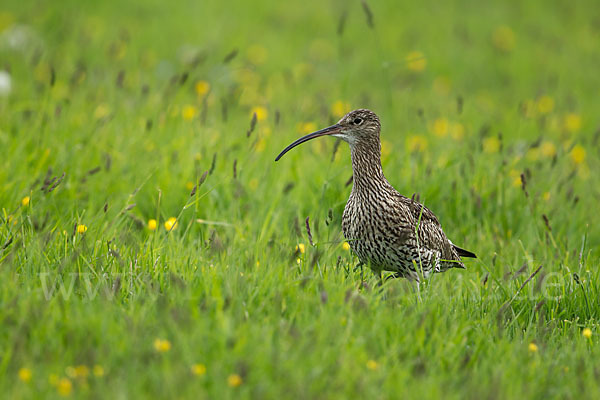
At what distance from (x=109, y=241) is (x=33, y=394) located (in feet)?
5.34

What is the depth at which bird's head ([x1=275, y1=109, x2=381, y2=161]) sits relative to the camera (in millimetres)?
5305

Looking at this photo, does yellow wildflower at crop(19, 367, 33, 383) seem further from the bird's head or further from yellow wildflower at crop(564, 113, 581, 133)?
yellow wildflower at crop(564, 113, 581, 133)

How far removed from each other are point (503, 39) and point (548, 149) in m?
5.06

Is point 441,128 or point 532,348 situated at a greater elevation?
point 532,348

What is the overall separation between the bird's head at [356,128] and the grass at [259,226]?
0.55 meters

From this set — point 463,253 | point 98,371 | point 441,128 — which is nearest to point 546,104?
point 441,128

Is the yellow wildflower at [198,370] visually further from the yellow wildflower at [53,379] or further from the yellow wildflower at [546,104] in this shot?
the yellow wildflower at [546,104]

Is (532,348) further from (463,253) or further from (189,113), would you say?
(189,113)

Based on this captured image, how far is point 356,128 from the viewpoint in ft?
17.5

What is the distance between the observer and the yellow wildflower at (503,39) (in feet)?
44.1

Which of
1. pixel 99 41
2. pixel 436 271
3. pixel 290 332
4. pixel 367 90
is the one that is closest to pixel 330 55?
pixel 367 90

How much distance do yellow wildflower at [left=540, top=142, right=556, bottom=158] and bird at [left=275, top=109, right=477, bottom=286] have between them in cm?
391

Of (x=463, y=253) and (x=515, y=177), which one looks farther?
(x=515, y=177)

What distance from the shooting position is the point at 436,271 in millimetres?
5371
